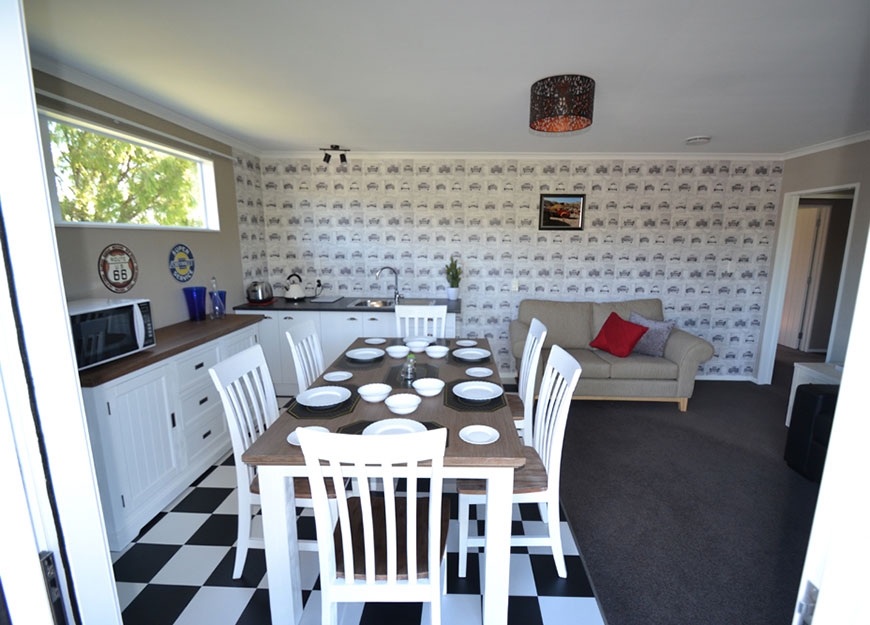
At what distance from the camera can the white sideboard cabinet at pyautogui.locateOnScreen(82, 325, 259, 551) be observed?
6.13 ft

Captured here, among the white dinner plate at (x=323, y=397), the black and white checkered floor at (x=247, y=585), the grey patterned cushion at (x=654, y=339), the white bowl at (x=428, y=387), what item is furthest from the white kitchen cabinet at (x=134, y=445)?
the grey patterned cushion at (x=654, y=339)

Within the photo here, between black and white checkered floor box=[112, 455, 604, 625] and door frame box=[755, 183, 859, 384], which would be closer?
black and white checkered floor box=[112, 455, 604, 625]

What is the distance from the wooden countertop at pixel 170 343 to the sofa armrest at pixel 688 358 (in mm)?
3670

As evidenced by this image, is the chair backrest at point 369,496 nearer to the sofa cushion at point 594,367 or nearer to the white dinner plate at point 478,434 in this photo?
the white dinner plate at point 478,434

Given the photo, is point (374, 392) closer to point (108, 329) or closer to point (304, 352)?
point (304, 352)

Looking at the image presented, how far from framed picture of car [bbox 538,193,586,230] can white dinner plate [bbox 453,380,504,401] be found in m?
2.72

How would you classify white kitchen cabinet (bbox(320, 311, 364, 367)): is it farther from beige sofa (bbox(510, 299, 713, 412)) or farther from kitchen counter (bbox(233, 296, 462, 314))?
beige sofa (bbox(510, 299, 713, 412))

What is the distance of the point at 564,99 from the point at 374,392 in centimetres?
174

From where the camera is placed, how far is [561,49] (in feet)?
6.08

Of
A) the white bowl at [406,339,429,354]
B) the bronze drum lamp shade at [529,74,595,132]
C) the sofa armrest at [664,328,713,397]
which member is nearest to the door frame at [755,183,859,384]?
the sofa armrest at [664,328,713,397]

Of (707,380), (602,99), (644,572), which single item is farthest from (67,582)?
(707,380)

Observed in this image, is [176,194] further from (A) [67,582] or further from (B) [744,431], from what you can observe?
(B) [744,431]

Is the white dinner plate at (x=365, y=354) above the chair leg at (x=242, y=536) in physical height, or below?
above

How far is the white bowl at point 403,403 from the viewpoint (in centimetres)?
168
